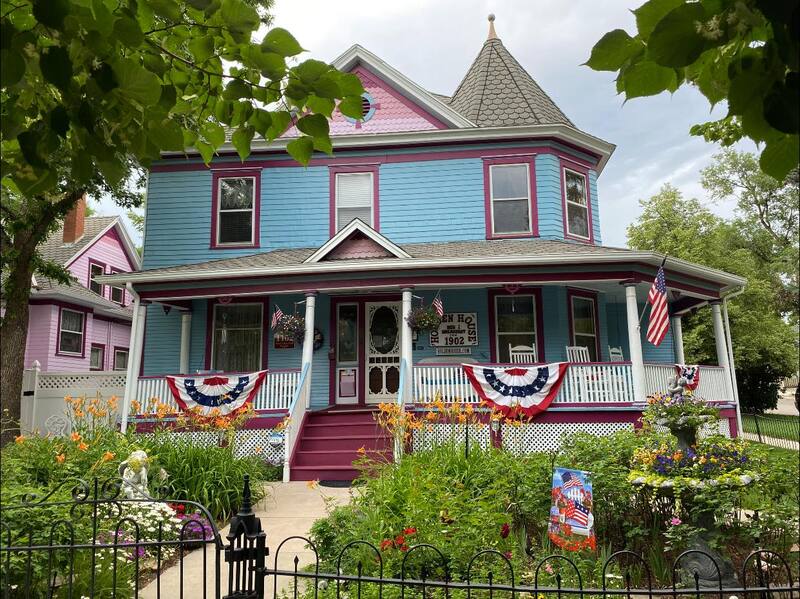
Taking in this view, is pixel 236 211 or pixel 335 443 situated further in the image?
pixel 236 211

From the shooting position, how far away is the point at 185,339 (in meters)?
13.5

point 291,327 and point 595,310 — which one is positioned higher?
point 595,310

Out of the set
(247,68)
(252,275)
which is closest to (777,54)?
(247,68)

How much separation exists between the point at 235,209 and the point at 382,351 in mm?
5232

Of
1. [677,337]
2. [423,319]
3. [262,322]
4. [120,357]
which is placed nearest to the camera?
[423,319]

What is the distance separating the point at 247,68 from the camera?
2762 millimetres

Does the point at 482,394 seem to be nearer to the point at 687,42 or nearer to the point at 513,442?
the point at 513,442

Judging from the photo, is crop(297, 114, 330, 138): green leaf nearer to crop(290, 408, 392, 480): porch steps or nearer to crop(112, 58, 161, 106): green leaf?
crop(112, 58, 161, 106): green leaf

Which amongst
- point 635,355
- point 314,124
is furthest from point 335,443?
point 314,124

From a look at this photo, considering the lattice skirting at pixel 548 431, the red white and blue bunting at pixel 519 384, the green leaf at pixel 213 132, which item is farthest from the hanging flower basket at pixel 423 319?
the green leaf at pixel 213 132

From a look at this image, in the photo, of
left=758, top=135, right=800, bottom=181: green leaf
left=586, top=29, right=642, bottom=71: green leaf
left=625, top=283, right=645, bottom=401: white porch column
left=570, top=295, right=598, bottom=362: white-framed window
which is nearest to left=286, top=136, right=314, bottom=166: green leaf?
left=586, top=29, right=642, bottom=71: green leaf

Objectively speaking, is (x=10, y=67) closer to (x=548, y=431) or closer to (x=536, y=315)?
(x=548, y=431)

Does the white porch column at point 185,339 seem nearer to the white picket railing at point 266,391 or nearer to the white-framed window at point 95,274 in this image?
the white picket railing at point 266,391

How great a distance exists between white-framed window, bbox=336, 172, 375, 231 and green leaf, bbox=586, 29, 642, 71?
40.5ft
